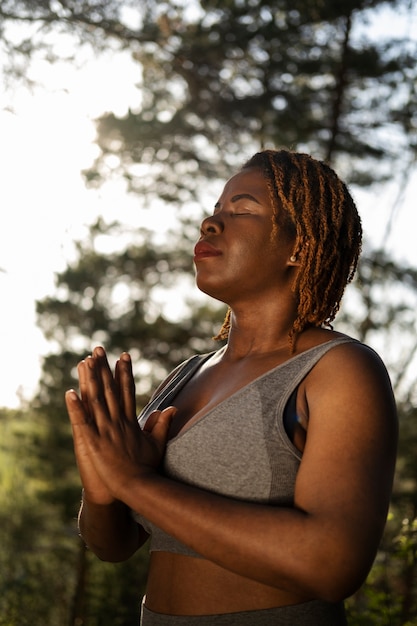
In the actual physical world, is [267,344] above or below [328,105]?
below

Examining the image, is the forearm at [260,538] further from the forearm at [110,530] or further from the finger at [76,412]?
the forearm at [110,530]

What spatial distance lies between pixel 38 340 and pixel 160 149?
2.93 meters

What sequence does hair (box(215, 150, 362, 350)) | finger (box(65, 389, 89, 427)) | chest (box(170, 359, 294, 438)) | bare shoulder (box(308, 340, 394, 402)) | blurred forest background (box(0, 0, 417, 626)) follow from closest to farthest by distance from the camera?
1. bare shoulder (box(308, 340, 394, 402))
2. finger (box(65, 389, 89, 427))
3. chest (box(170, 359, 294, 438))
4. hair (box(215, 150, 362, 350))
5. blurred forest background (box(0, 0, 417, 626))

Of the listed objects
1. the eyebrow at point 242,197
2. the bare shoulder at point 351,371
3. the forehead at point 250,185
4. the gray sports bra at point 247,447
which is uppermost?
the forehead at point 250,185

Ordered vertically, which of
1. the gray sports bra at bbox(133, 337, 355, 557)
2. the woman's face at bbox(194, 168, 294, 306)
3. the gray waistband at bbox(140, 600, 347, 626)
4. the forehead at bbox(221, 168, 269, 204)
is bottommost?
the gray waistband at bbox(140, 600, 347, 626)

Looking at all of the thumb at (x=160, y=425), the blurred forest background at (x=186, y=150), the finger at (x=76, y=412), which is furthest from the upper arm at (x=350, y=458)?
the blurred forest background at (x=186, y=150)

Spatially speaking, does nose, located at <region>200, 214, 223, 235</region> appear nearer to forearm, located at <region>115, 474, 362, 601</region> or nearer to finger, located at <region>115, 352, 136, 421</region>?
finger, located at <region>115, 352, 136, 421</region>

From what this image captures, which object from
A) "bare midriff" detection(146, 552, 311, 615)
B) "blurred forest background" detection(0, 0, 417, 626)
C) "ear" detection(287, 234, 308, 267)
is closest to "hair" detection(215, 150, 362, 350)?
"ear" detection(287, 234, 308, 267)

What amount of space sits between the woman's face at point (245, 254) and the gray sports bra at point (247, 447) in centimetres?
24

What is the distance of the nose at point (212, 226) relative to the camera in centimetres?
176

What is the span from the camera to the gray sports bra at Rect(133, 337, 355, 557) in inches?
57.3

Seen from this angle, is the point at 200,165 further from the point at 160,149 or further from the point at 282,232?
the point at 282,232

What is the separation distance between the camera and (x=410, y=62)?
8.27m

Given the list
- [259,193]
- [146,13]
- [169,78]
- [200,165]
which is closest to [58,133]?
[146,13]
